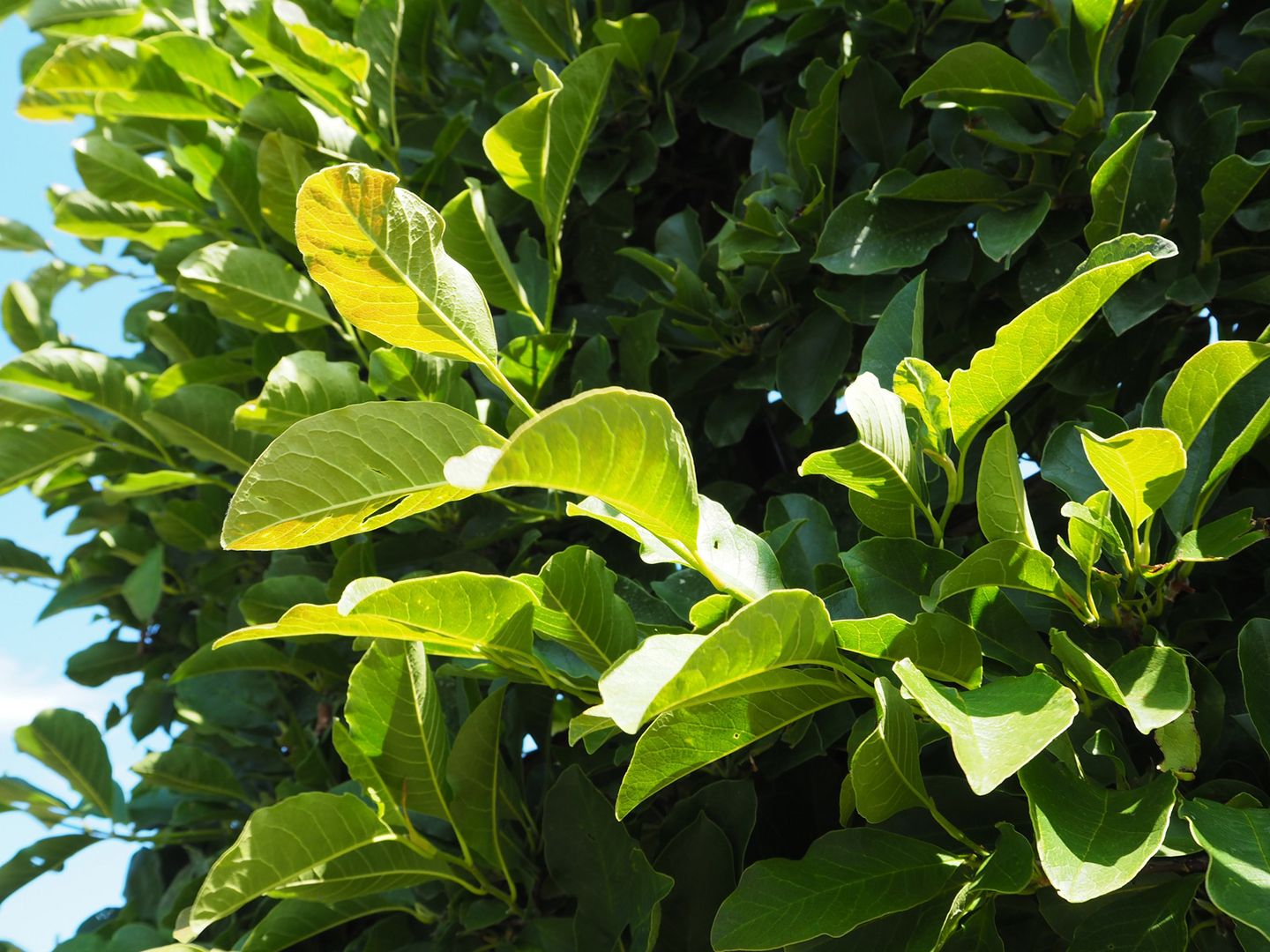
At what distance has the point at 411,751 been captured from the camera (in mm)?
1055

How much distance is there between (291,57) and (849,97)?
0.74 m

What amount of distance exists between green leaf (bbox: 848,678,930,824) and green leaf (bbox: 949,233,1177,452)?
0.21m

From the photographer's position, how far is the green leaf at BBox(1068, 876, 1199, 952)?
0.79m

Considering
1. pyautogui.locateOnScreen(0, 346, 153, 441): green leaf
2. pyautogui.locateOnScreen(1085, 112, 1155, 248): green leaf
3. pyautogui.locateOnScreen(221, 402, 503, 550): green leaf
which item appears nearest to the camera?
pyautogui.locateOnScreen(221, 402, 503, 550): green leaf

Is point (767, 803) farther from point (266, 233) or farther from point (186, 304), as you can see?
point (186, 304)

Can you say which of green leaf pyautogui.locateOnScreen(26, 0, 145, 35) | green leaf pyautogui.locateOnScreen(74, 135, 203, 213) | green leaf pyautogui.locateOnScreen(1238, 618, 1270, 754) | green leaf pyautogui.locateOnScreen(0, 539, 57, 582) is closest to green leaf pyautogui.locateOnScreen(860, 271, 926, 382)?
green leaf pyautogui.locateOnScreen(1238, 618, 1270, 754)

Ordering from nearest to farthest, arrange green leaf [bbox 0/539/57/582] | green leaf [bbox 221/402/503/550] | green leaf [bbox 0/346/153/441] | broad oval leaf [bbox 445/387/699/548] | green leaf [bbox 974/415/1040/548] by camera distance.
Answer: broad oval leaf [bbox 445/387/699/548], green leaf [bbox 221/402/503/550], green leaf [bbox 974/415/1040/548], green leaf [bbox 0/346/153/441], green leaf [bbox 0/539/57/582]

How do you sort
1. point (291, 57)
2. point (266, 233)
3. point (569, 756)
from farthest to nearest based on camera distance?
point (266, 233)
point (291, 57)
point (569, 756)

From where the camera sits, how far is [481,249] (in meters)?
1.18

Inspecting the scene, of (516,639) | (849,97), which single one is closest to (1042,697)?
(516,639)

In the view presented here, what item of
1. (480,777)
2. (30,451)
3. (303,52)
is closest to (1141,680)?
(480,777)

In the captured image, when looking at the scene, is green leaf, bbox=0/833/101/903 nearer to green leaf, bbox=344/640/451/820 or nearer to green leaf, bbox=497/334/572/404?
green leaf, bbox=344/640/451/820

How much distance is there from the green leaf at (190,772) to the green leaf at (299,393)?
620mm

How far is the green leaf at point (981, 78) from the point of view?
1056 millimetres
